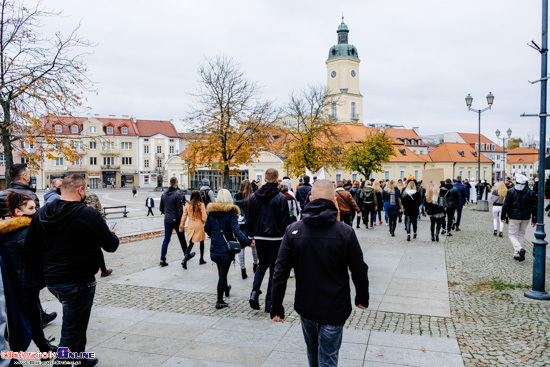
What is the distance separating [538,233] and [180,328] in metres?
6.20

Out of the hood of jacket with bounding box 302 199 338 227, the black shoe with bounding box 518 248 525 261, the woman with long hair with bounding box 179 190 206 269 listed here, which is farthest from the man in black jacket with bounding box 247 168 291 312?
the black shoe with bounding box 518 248 525 261

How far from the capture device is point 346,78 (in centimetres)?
7912

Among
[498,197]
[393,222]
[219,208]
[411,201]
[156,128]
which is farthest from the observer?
[156,128]

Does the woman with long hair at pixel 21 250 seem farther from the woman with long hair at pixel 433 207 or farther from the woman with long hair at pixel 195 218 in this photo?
the woman with long hair at pixel 433 207

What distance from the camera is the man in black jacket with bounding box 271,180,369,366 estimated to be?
10.7 ft

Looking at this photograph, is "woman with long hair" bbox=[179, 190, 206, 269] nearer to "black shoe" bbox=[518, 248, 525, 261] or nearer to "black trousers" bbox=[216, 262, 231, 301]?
"black trousers" bbox=[216, 262, 231, 301]

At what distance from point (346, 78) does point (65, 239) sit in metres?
79.9

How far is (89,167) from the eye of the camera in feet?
253

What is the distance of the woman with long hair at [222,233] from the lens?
255 inches

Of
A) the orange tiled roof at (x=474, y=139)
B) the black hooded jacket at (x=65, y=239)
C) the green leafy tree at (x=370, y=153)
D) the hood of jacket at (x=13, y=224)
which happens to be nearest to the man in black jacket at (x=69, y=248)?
the black hooded jacket at (x=65, y=239)

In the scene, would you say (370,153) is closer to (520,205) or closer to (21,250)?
(520,205)

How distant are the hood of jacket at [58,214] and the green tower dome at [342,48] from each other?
263ft

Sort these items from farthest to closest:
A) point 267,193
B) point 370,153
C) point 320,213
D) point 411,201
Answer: point 370,153 → point 411,201 → point 267,193 → point 320,213

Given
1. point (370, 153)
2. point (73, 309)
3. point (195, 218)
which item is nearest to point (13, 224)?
point (73, 309)
